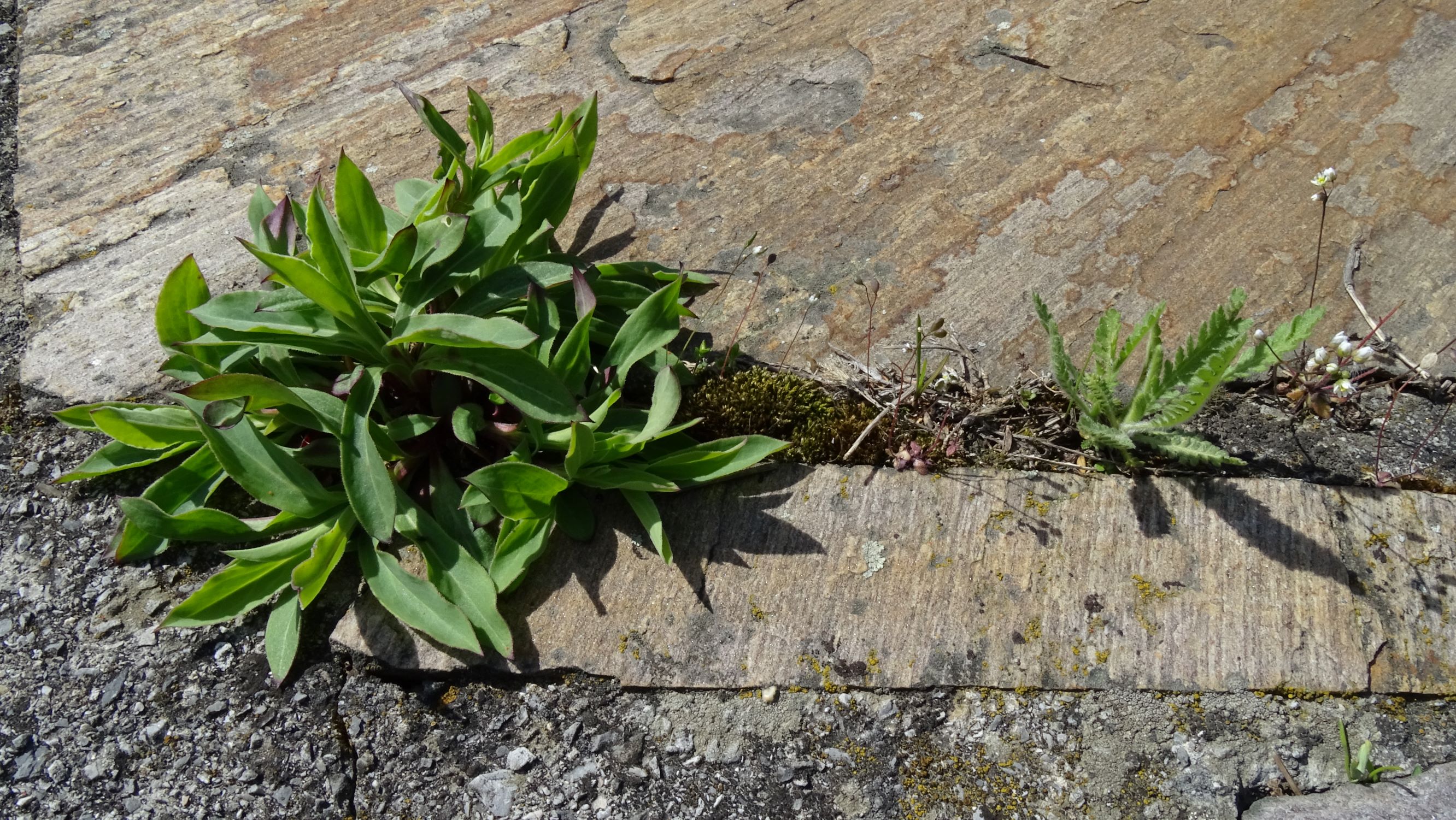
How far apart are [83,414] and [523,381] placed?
1192 millimetres

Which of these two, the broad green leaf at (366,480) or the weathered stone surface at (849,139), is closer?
the broad green leaf at (366,480)

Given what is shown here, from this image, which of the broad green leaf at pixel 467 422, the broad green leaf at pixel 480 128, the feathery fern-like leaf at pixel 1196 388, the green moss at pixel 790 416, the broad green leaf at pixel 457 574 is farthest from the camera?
the broad green leaf at pixel 480 128

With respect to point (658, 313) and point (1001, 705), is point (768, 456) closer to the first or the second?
point (658, 313)

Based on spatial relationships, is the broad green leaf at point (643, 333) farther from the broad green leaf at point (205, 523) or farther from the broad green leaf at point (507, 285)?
the broad green leaf at point (205, 523)

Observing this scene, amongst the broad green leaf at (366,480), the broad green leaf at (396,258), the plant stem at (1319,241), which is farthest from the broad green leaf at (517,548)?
the plant stem at (1319,241)

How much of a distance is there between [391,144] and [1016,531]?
2.38 m

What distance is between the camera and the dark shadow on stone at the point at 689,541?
2268mm

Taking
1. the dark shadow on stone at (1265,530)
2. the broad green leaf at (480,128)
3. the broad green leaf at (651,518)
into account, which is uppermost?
the broad green leaf at (480,128)

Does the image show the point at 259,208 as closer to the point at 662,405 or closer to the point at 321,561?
the point at 321,561

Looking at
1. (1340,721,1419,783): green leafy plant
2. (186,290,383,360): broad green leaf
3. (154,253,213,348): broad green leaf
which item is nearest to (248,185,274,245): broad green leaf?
(154,253,213,348): broad green leaf

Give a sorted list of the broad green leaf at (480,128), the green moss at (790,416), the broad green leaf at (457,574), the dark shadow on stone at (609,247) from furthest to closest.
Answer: the dark shadow on stone at (609,247)
the broad green leaf at (480,128)
the green moss at (790,416)
the broad green leaf at (457,574)

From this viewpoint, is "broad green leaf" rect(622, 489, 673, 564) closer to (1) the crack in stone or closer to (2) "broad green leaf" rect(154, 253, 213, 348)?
(1) the crack in stone

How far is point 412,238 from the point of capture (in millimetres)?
2154

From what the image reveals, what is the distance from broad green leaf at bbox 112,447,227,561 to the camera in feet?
7.49
